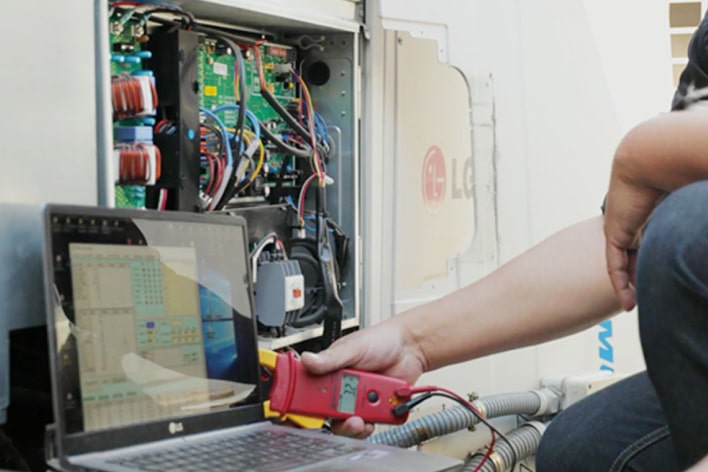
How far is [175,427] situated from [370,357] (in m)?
0.36

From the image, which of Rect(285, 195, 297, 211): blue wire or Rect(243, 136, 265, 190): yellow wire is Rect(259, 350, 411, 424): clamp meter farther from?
Rect(285, 195, 297, 211): blue wire

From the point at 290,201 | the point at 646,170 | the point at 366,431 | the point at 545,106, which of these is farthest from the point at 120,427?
the point at 545,106

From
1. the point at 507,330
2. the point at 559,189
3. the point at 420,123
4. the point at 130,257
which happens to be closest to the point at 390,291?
the point at 420,123

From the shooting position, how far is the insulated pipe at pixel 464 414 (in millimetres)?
2342

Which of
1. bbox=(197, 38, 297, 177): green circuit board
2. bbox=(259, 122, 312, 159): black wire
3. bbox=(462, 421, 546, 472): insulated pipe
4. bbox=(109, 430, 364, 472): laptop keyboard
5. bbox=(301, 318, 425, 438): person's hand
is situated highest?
bbox=(197, 38, 297, 177): green circuit board

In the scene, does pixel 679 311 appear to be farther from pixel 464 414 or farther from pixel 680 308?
pixel 464 414

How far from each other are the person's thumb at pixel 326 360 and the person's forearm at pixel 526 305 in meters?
0.16

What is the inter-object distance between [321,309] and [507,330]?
2.89ft

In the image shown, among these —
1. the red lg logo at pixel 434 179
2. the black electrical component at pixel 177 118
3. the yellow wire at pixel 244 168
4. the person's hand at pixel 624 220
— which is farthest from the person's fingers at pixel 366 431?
the red lg logo at pixel 434 179

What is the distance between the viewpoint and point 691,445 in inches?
45.8

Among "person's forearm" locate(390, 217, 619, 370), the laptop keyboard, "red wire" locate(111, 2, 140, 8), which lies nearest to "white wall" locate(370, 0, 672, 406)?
"red wire" locate(111, 2, 140, 8)

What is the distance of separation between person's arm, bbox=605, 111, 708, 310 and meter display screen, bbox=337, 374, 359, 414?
45 cm

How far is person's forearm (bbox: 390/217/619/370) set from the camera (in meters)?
1.68

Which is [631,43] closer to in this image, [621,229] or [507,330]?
[507,330]
